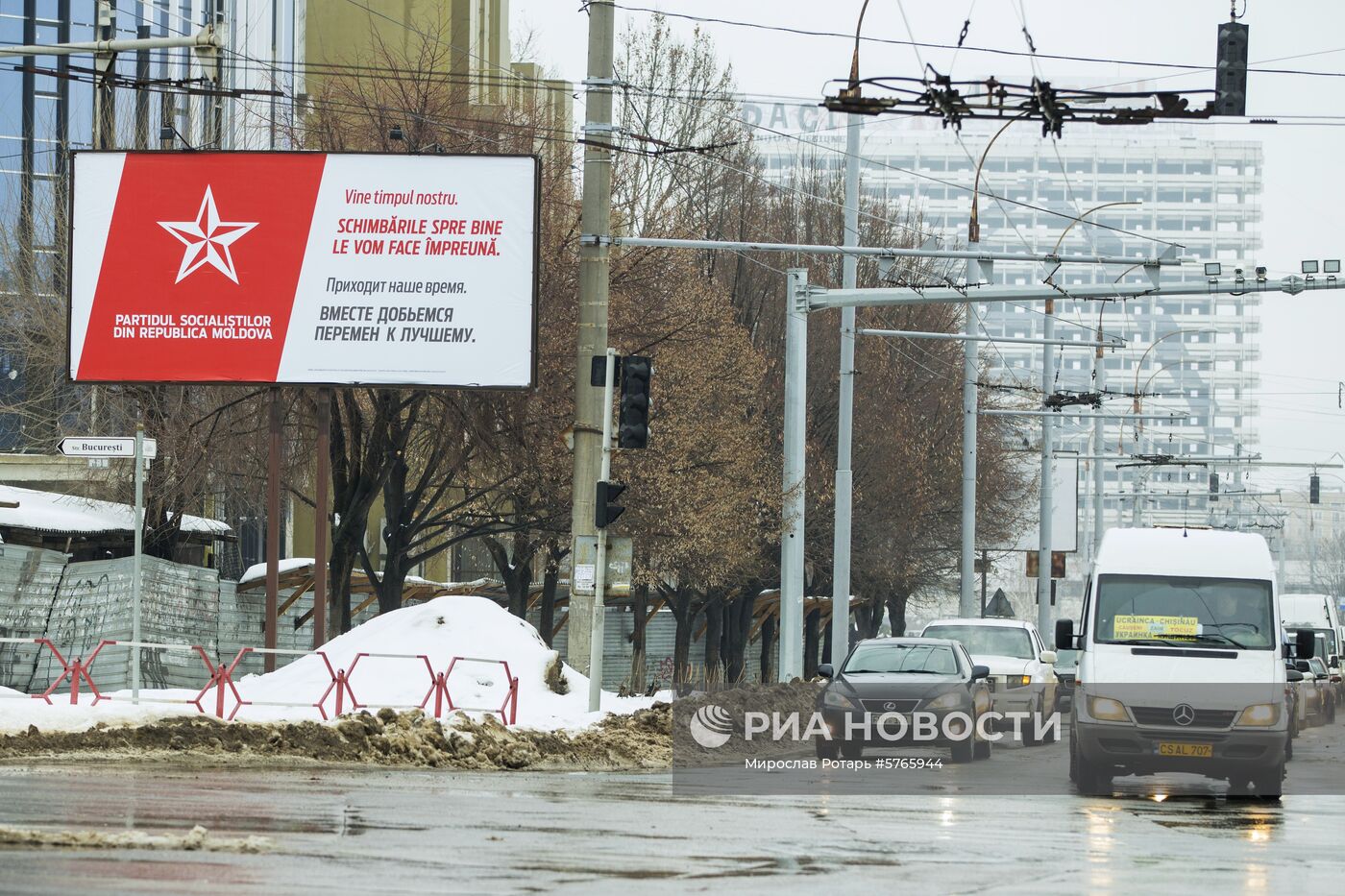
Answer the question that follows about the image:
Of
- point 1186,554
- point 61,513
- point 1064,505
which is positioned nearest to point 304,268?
point 61,513

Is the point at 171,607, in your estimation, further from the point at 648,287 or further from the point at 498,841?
the point at 498,841

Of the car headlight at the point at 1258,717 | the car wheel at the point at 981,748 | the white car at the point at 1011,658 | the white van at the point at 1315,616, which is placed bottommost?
the white van at the point at 1315,616

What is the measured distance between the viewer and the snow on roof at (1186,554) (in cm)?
1858

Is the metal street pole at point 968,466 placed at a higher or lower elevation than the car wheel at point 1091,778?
higher

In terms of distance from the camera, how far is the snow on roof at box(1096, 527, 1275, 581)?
18.6 meters

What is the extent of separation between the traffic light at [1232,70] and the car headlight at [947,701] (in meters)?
8.02

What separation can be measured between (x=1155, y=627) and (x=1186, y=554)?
96cm

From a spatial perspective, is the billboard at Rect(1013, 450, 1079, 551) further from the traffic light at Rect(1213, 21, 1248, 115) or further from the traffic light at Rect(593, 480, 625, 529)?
the traffic light at Rect(1213, 21, 1248, 115)

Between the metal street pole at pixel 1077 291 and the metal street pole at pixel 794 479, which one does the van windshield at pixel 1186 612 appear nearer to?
the metal street pole at pixel 1077 291

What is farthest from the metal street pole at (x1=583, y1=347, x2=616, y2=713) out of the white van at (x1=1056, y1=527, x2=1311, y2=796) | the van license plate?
the van license plate

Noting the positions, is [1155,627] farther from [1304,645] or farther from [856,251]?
[856,251]

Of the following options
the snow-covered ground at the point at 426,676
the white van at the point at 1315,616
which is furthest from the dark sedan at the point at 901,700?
the white van at the point at 1315,616

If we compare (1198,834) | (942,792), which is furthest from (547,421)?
(1198,834)

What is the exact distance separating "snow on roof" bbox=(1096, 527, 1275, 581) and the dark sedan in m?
3.71
